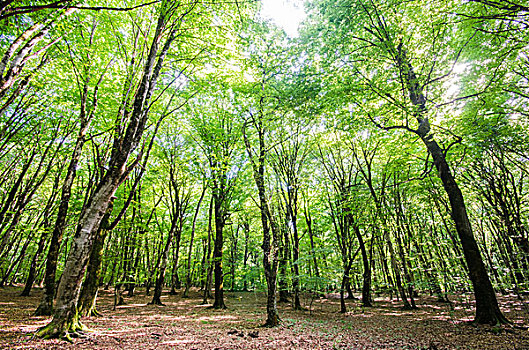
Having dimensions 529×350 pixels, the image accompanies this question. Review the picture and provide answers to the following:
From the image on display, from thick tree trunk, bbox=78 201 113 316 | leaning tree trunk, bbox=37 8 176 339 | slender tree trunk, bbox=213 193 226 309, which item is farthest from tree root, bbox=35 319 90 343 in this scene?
slender tree trunk, bbox=213 193 226 309

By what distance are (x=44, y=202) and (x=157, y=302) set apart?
14.0m

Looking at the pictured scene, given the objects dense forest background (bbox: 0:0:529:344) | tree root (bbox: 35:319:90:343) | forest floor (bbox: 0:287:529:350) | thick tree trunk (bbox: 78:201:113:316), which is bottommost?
forest floor (bbox: 0:287:529:350)

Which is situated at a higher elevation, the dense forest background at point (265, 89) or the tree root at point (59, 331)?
the dense forest background at point (265, 89)

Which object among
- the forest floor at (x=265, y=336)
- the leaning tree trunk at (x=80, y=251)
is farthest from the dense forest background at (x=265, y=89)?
the forest floor at (x=265, y=336)

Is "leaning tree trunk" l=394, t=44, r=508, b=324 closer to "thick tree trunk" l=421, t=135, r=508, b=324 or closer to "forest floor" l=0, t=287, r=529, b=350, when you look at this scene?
"thick tree trunk" l=421, t=135, r=508, b=324

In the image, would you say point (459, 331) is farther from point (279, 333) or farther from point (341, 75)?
point (341, 75)

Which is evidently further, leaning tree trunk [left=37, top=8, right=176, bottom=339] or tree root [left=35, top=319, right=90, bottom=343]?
leaning tree trunk [left=37, top=8, right=176, bottom=339]

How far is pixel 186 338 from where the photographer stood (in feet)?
21.8

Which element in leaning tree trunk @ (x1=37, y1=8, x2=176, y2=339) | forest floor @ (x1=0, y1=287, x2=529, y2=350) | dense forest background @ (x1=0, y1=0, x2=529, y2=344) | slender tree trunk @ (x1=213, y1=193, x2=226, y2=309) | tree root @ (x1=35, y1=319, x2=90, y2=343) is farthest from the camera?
slender tree trunk @ (x1=213, y1=193, x2=226, y2=309)

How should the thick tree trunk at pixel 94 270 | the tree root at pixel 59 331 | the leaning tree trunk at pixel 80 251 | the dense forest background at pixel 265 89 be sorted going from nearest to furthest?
the tree root at pixel 59 331, the leaning tree trunk at pixel 80 251, the dense forest background at pixel 265 89, the thick tree trunk at pixel 94 270

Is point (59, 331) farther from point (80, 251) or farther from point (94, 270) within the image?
point (94, 270)

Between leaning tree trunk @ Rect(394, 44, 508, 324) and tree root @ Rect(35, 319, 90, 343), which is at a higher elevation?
leaning tree trunk @ Rect(394, 44, 508, 324)

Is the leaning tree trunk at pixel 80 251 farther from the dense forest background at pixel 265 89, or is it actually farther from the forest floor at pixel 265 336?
the forest floor at pixel 265 336

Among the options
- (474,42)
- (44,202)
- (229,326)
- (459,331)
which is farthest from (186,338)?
(44,202)
